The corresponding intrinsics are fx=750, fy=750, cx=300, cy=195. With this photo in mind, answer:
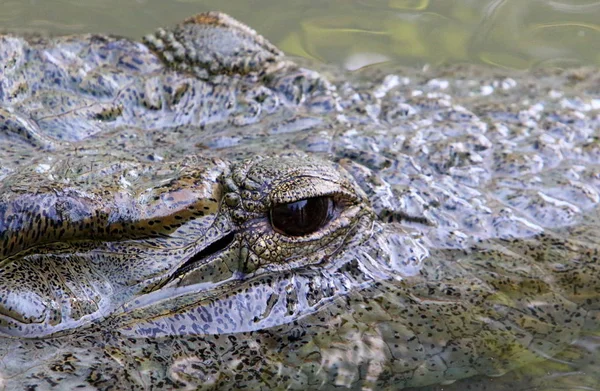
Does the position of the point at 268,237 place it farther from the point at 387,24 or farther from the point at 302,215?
the point at 387,24

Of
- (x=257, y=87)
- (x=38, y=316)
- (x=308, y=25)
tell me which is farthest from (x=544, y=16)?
(x=38, y=316)

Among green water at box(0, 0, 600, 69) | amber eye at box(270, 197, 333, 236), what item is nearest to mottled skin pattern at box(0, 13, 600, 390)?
amber eye at box(270, 197, 333, 236)

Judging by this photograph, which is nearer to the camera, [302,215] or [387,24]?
[302,215]

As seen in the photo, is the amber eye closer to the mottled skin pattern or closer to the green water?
the mottled skin pattern

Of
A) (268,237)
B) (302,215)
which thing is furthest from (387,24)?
(268,237)

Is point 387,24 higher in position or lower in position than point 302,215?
lower
